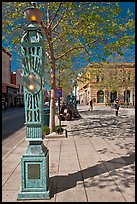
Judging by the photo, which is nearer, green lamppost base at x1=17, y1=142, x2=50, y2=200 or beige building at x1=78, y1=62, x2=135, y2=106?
green lamppost base at x1=17, y1=142, x2=50, y2=200

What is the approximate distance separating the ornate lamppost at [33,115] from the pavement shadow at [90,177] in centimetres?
47

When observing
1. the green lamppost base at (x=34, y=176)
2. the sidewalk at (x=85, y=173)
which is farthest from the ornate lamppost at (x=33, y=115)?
the sidewalk at (x=85, y=173)

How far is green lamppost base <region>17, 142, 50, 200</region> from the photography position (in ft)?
12.2

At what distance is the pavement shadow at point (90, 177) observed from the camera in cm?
427

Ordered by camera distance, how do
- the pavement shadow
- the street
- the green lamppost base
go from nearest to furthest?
1. the green lamppost base
2. the pavement shadow
3. the street

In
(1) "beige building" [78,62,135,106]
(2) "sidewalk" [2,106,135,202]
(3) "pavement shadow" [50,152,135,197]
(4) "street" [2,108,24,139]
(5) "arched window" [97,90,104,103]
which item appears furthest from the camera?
(5) "arched window" [97,90,104,103]

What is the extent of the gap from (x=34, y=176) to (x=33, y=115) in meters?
1.18

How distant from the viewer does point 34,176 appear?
3729 millimetres

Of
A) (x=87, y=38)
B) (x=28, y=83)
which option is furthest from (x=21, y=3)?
(x=28, y=83)

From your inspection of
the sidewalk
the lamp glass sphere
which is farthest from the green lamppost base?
the lamp glass sphere

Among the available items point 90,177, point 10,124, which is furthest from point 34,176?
point 10,124

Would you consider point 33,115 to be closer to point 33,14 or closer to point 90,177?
point 33,14

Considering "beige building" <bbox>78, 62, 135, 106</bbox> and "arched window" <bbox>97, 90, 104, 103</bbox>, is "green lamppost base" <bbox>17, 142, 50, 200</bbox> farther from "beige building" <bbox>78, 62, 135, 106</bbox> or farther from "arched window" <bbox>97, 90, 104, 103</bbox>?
"arched window" <bbox>97, 90, 104, 103</bbox>

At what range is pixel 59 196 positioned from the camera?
3.81 metres
